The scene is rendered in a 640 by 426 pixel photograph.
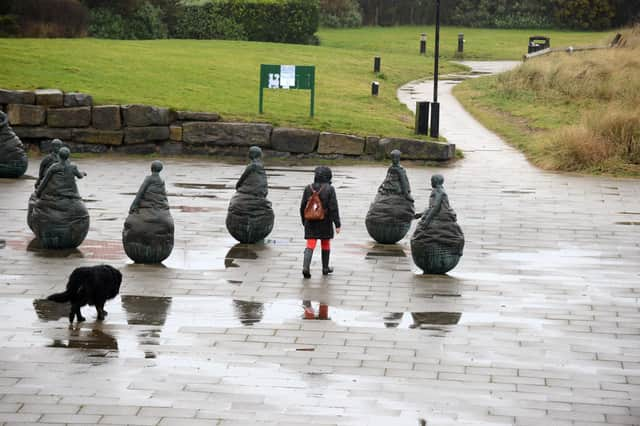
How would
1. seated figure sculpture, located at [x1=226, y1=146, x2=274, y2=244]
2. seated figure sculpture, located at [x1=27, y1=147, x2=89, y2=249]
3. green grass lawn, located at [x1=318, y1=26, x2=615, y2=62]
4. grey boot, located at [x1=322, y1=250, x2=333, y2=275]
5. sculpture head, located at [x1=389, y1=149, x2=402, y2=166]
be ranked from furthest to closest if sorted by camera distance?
1. green grass lawn, located at [x1=318, y1=26, x2=615, y2=62]
2. seated figure sculpture, located at [x1=226, y1=146, x2=274, y2=244]
3. sculpture head, located at [x1=389, y1=149, x2=402, y2=166]
4. seated figure sculpture, located at [x1=27, y1=147, x2=89, y2=249]
5. grey boot, located at [x1=322, y1=250, x2=333, y2=275]

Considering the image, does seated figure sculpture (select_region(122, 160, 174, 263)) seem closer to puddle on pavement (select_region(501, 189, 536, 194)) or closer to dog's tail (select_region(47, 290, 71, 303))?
dog's tail (select_region(47, 290, 71, 303))

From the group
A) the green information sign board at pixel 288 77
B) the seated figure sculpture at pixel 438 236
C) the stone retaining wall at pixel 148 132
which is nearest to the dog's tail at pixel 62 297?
the seated figure sculpture at pixel 438 236

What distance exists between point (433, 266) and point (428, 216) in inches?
25.8

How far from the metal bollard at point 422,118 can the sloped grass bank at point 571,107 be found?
2505 mm

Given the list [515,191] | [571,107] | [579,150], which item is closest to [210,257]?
[515,191]

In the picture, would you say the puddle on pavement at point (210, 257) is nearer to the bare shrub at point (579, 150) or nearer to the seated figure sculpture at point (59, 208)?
the seated figure sculpture at point (59, 208)

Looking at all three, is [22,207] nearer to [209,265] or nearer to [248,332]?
[209,265]

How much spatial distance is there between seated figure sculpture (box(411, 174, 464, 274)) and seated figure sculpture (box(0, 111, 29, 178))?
390 inches

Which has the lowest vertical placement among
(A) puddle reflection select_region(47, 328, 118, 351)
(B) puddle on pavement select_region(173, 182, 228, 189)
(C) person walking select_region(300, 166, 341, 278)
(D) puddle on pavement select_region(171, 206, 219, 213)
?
(A) puddle reflection select_region(47, 328, 118, 351)

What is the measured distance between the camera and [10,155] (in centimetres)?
2086

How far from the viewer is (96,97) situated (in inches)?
1007

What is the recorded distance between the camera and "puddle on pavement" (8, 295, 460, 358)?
35.9 ft

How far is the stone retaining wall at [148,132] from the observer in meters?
24.5

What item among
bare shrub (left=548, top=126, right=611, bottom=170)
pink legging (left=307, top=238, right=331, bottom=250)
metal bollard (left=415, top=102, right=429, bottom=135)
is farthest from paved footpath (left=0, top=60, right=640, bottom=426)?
metal bollard (left=415, top=102, right=429, bottom=135)
